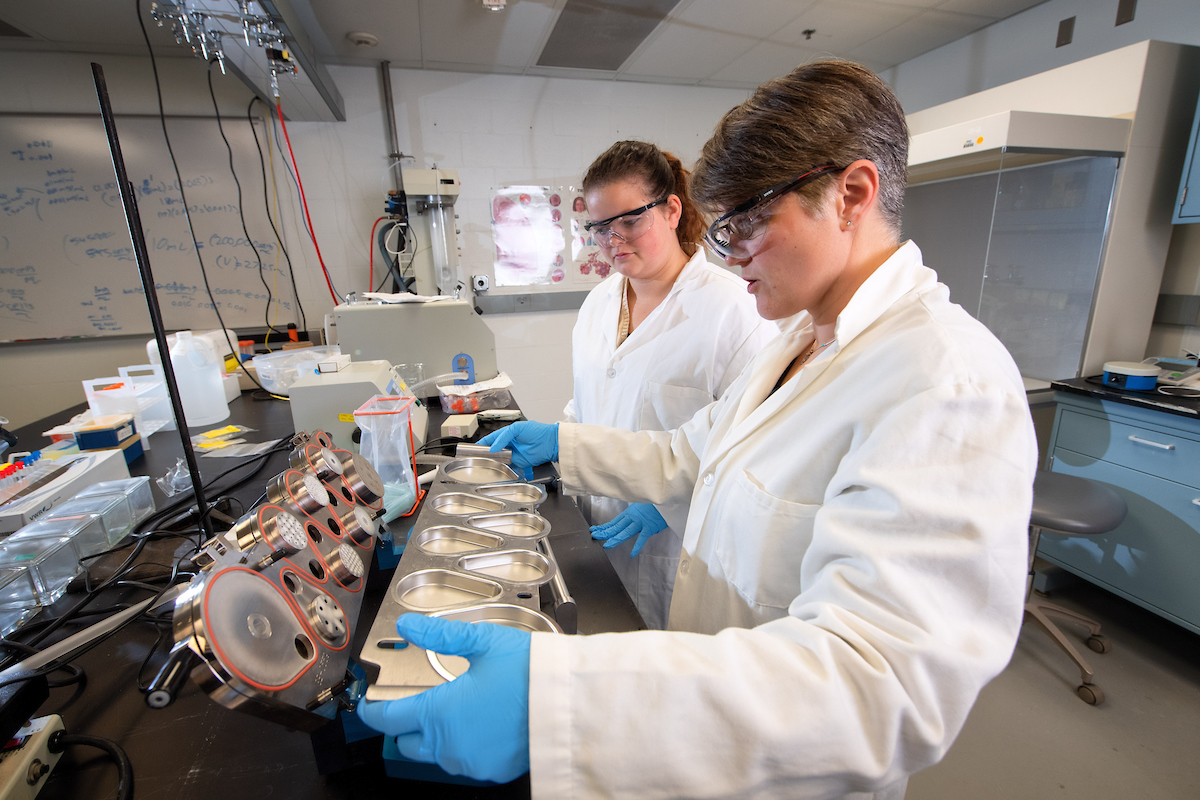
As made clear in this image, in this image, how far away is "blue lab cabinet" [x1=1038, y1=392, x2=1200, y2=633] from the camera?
1735 millimetres

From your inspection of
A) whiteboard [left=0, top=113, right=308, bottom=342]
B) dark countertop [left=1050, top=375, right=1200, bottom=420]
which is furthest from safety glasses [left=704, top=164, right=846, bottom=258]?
whiteboard [left=0, top=113, right=308, bottom=342]

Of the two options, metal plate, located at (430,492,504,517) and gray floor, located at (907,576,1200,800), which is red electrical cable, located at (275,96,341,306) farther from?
gray floor, located at (907,576,1200,800)

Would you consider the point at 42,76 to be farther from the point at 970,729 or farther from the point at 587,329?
the point at 970,729

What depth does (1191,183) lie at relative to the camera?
1.95m

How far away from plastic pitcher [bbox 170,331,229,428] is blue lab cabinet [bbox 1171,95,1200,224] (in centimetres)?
378

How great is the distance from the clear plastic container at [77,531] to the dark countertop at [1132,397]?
9.74ft

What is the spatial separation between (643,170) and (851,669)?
1.19 m

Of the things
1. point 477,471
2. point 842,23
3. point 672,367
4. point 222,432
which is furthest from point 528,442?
point 842,23

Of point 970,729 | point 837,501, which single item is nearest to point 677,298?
point 837,501

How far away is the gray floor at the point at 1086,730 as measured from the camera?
1.40 m

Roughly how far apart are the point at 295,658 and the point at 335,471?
0.30 meters

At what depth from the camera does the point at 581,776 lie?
48 cm

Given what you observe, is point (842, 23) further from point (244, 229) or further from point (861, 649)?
point (244, 229)

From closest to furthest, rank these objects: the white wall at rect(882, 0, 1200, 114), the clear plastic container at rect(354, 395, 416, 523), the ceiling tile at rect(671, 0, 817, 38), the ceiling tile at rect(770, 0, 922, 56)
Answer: the clear plastic container at rect(354, 395, 416, 523), the white wall at rect(882, 0, 1200, 114), the ceiling tile at rect(671, 0, 817, 38), the ceiling tile at rect(770, 0, 922, 56)
